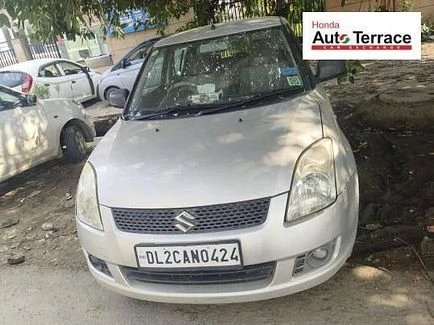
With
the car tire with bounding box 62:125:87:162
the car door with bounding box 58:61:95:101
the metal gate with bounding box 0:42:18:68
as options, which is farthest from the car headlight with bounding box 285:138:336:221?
the metal gate with bounding box 0:42:18:68

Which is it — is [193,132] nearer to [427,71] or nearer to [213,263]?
[213,263]

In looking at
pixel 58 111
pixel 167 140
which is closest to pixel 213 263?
pixel 167 140

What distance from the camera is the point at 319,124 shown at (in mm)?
2752

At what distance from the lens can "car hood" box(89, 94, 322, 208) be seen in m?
2.33

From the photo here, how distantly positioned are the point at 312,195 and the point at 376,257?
3.25 feet

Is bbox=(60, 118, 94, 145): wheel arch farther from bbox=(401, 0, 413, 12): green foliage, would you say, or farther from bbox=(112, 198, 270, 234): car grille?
bbox=(401, 0, 413, 12): green foliage

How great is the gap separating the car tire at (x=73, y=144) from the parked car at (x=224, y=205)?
321cm

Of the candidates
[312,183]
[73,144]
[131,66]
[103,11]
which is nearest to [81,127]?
[73,144]

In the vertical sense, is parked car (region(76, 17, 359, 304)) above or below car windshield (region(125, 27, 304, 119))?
below

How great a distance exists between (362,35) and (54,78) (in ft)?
27.4

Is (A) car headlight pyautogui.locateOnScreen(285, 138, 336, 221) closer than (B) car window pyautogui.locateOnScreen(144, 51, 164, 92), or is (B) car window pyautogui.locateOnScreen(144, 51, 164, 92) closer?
(A) car headlight pyautogui.locateOnScreen(285, 138, 336, 221)

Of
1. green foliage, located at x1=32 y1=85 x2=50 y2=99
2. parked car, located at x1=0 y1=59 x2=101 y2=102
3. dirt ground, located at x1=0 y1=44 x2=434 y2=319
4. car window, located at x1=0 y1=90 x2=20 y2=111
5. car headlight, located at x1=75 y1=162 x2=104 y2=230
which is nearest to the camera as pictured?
car headlight, located at x1=75 y1=162 x2=104 y2=230

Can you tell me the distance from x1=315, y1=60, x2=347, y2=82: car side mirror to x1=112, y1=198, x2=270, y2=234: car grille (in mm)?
1616

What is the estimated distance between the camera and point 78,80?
11.0 meters
